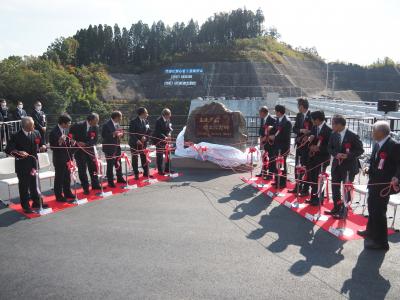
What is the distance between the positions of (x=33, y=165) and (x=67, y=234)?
1598mm

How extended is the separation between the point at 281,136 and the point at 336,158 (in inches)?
79.0

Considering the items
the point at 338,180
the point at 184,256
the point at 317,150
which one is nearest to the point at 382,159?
the point at 338,180

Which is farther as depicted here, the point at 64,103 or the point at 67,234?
the point at 64,103

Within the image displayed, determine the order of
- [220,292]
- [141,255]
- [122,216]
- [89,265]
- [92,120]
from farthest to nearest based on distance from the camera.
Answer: [92,120], [122,216], [141,255], [89,265], [220,292]

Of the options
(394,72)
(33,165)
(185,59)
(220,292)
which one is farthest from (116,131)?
(394,72)

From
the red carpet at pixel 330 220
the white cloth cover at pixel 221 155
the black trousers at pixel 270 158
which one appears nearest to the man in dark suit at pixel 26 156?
the white cloth cover at pixel 221 155

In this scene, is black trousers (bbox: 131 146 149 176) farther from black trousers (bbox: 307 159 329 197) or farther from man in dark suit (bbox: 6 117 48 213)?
black trousers (bbox: 307 159 329 197)

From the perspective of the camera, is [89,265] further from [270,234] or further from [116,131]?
[116,131]

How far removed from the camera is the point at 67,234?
520 centimetres

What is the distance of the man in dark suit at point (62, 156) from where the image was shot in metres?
6.40

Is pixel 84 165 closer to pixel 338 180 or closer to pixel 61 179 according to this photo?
pixel 61 179

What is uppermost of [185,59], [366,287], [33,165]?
[185,59]

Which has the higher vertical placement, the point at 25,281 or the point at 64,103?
the point at 64,103

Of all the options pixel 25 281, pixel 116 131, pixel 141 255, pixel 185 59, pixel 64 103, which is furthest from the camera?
pixel 185 59
